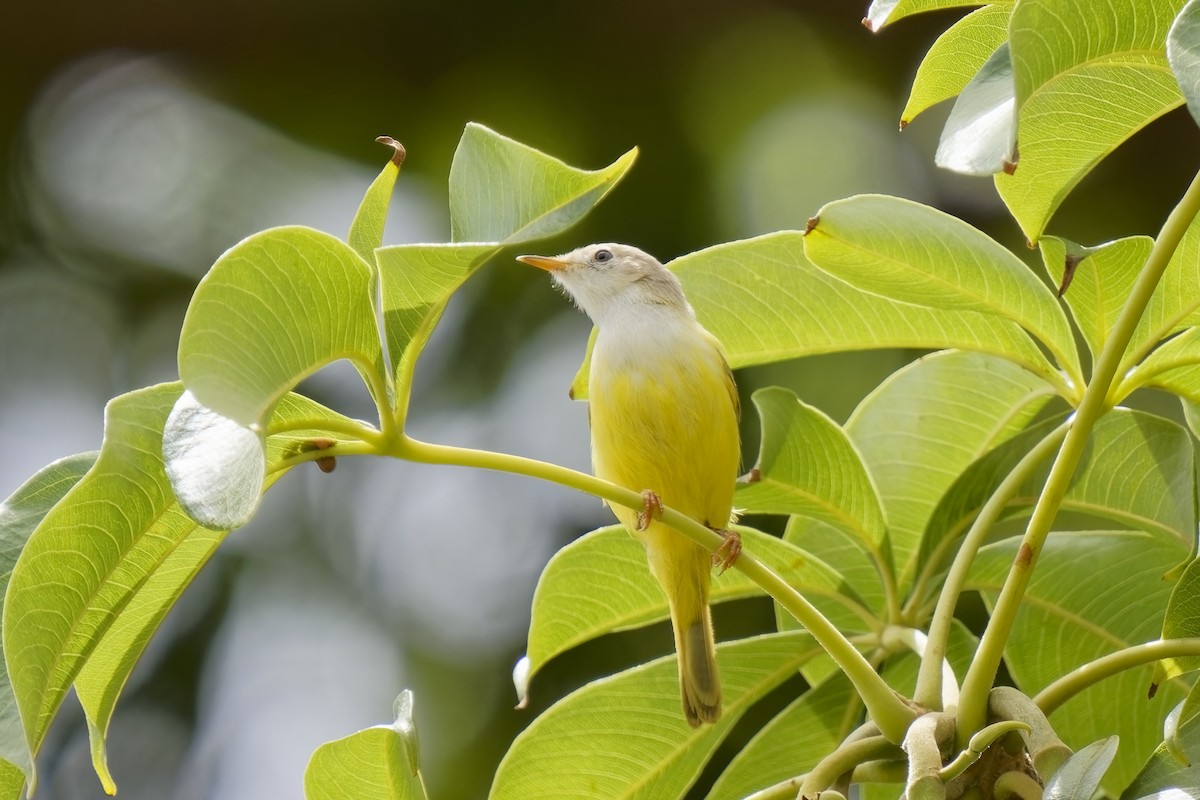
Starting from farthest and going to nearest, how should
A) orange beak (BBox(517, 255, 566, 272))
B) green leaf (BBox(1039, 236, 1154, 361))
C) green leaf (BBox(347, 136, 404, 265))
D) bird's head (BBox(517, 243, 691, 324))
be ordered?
1. orange beak (BBox(517, 255, 566, 272))
2. bird's head (BBox(517, 243, 691, 324))
3. green leaf (BBox(1039, 236, 1154, 361))
4. green leaf (BBox(347, 136, 404, 265))

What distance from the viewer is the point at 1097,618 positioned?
6.51 ft

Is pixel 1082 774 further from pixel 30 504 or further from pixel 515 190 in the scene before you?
pixel 30 504

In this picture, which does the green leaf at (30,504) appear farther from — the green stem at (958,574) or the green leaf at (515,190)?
the green stem at (958,574)

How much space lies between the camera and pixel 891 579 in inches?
80.8

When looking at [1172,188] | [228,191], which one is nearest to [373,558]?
[228,191]

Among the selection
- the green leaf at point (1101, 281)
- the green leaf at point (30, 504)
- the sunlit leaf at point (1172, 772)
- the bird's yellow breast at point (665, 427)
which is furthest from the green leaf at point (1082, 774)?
the bird's yellow breast at point (665, 427)

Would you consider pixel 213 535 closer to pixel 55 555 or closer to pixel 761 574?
pixel 55 555

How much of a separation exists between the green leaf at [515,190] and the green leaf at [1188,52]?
0.56 metres

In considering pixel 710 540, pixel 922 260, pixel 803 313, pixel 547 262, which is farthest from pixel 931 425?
pixel 547 262

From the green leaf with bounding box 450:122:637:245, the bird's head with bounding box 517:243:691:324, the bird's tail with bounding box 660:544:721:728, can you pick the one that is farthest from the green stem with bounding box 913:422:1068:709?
the bird's head with bounding box 517:243:691:324

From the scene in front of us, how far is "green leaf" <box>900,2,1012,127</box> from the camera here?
1.69 metres

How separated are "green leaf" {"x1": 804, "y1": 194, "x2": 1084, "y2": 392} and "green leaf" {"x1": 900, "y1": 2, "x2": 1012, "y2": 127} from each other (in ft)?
0.48

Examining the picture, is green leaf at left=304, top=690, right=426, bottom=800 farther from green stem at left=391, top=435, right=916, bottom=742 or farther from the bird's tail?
the bird's tail

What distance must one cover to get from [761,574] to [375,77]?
434 centimetres
